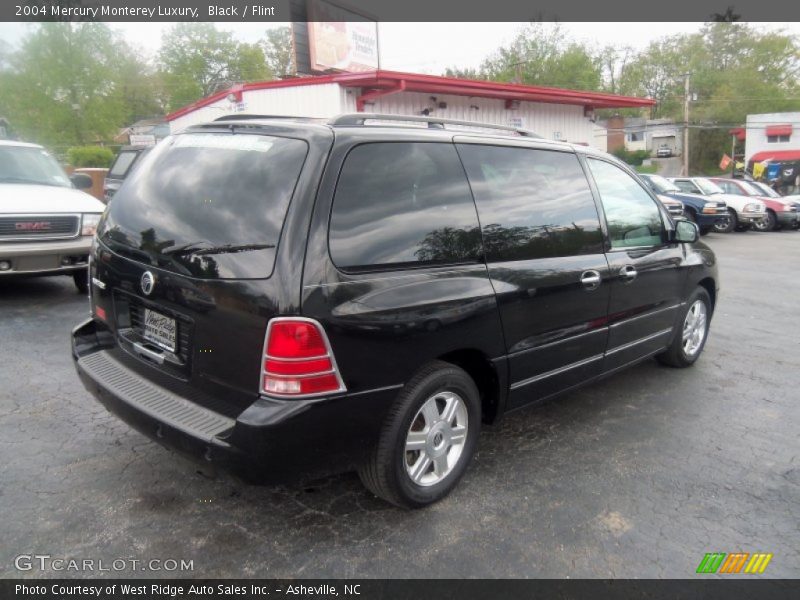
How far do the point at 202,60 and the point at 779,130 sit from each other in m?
51.3

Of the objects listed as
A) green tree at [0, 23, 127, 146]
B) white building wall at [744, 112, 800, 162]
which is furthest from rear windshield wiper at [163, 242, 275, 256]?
white building wall at [744, 112, 800, 162]

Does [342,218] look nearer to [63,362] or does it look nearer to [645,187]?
[645,187]

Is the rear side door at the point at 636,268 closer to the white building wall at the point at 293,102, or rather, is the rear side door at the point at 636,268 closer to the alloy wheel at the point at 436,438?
the alloy wheel at the point at 436,438

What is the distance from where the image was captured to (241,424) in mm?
2314

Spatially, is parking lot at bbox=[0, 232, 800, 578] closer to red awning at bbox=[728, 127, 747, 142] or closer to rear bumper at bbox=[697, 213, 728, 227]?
rear bumper at bbox=[697, 213, 728, 227]

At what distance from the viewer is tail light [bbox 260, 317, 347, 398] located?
230 cm

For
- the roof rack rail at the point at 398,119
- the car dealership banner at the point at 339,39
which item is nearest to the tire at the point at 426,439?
the roof rack rail at the point at 398,119

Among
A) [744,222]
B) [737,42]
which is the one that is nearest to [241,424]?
[744,222]

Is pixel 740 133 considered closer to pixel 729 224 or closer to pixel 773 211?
pixel 773 211

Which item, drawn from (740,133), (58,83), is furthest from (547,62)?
(58,83)

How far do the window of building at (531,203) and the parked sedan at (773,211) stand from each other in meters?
16.7

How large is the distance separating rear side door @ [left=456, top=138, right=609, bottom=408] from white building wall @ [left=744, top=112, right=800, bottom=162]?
5166cm

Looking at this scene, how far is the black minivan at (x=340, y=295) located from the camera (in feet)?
7.71

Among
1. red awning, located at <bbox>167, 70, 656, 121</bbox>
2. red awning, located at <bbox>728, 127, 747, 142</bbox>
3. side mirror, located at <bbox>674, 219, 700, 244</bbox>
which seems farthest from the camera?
red awning, located at <bbox>728, 127, 747, 142</bbox>
